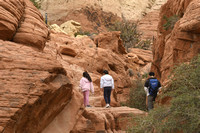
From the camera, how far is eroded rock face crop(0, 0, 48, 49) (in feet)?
23.2

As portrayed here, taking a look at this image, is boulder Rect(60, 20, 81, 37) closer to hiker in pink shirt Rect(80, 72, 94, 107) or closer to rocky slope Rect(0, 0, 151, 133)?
hiker in pink shirt Rect(80, 72, 94, 107)

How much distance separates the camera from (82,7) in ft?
128

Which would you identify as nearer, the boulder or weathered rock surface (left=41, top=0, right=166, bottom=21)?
the boulder

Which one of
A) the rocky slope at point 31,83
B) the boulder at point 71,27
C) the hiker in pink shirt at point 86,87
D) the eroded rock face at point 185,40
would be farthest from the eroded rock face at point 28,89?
the boulder at point 71,27

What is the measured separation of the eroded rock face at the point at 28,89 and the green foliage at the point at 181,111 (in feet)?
8.21

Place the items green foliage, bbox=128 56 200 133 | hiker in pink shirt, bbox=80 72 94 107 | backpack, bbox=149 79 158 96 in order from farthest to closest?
hiker in pink shirt, bbox=80 72 94 107
backpack, bbox=149 79 158 96
green foliage, bbox=128 56 200 133

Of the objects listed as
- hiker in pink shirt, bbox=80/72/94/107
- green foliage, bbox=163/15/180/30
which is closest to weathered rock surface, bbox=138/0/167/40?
green foliage, bbox=163/15/180/30

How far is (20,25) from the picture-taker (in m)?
7.76

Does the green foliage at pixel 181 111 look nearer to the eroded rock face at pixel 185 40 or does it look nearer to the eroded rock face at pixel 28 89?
the eroded rock face at pixel 28 89

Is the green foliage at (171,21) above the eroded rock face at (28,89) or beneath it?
above

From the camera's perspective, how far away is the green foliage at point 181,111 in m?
6.77

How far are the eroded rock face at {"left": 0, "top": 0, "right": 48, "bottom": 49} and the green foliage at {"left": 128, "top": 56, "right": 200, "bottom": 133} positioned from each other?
12.1 ft

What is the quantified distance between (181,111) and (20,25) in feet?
16.0

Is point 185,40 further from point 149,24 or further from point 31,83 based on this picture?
point 149,24
